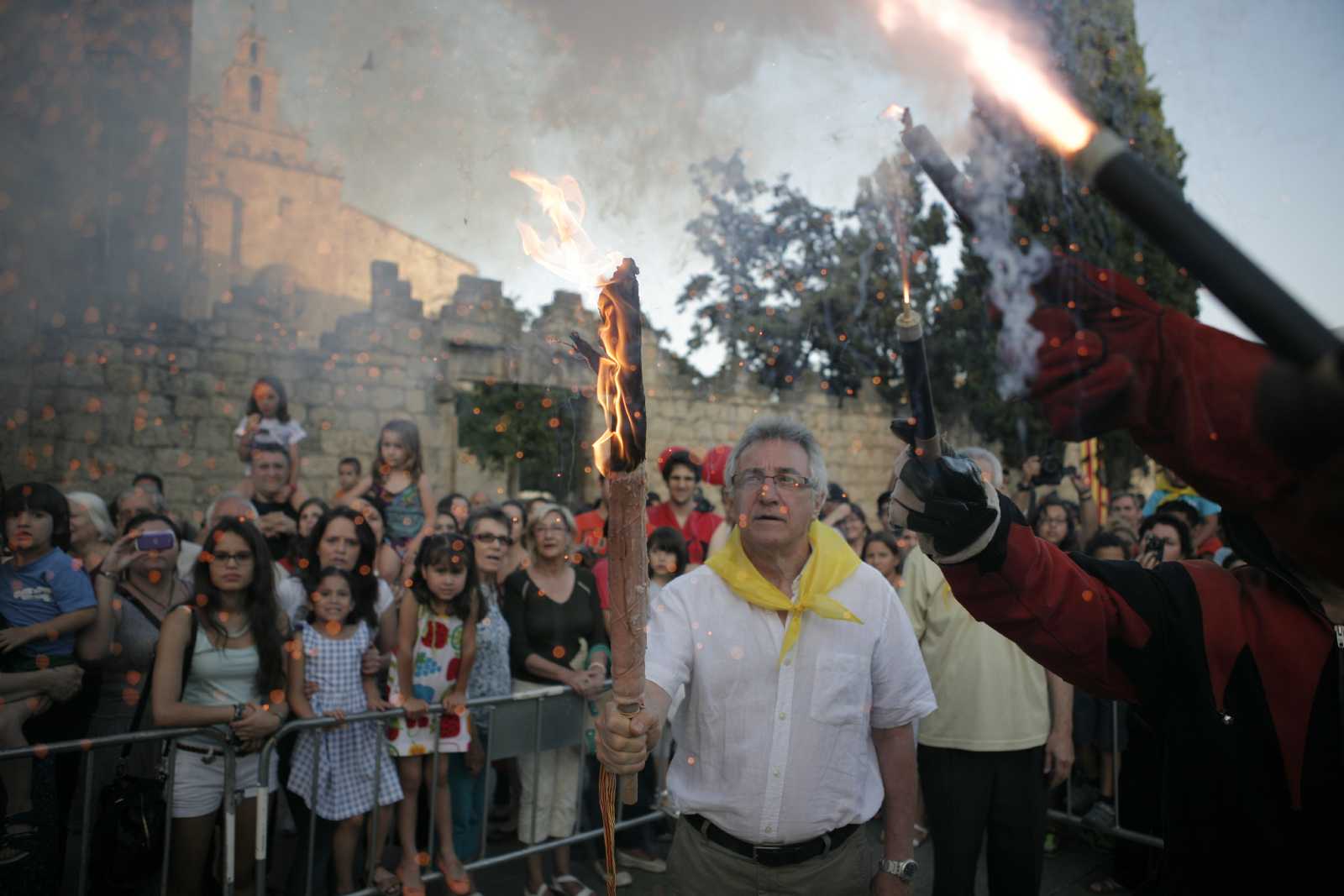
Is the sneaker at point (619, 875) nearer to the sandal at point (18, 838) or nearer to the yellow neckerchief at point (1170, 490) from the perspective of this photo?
the sandal at point (18, 838)

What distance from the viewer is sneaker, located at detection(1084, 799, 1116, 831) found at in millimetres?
5391

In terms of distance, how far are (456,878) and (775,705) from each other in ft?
9.35

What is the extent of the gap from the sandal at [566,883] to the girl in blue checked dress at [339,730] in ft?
3.31

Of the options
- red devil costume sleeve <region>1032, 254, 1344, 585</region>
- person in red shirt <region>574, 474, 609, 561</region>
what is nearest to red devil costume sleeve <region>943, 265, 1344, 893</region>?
red devil costume sleeve <region>1032, 254, 1344, 585</region>

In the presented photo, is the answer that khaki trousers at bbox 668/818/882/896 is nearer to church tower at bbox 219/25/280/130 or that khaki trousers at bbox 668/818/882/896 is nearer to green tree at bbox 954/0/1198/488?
green tree at bbox 954/0/1198/488

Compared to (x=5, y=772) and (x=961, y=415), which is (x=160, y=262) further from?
(x=961, y=415)

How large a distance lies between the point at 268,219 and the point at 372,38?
666 centimetres

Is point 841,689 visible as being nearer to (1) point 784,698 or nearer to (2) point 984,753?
(1) point 784,698

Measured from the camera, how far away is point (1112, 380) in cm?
134

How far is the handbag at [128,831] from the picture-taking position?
12.6ft

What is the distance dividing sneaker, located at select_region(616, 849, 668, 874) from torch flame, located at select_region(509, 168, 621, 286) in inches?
172

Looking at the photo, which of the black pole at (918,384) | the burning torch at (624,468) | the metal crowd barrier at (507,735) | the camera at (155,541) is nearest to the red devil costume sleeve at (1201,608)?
the black pole at (918,384)

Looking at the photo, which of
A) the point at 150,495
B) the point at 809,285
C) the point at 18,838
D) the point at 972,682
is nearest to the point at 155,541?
the point at 18,838

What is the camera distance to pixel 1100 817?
5477 mm
